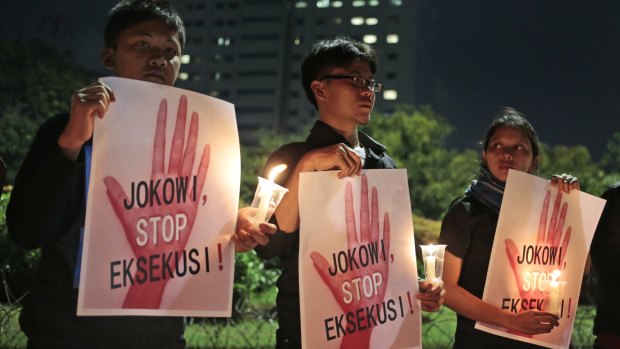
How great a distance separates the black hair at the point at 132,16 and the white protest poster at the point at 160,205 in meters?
0.30

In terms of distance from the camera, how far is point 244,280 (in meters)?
7.94

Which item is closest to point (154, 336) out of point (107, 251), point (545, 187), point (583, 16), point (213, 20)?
point (107, 251)

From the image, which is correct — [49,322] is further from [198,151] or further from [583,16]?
[583,16]

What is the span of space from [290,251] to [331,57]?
82 cm

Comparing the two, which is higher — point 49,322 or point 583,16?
point 583,16

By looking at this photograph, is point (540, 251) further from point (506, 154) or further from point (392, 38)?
point (392, 38)

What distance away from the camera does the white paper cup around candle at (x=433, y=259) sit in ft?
8.02

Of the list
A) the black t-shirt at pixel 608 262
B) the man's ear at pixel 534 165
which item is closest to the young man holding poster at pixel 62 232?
the man's ear at pixel 534 165

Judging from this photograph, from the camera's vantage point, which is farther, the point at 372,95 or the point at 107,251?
the point at 372,95

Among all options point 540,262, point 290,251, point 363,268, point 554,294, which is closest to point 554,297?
point 554,294

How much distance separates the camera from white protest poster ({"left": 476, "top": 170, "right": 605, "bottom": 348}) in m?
2.91

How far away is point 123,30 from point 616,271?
7.95ft

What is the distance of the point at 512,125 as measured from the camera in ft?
10.6

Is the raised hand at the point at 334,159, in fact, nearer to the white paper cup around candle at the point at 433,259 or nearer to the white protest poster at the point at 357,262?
the white protest poster at the point at 357,262
